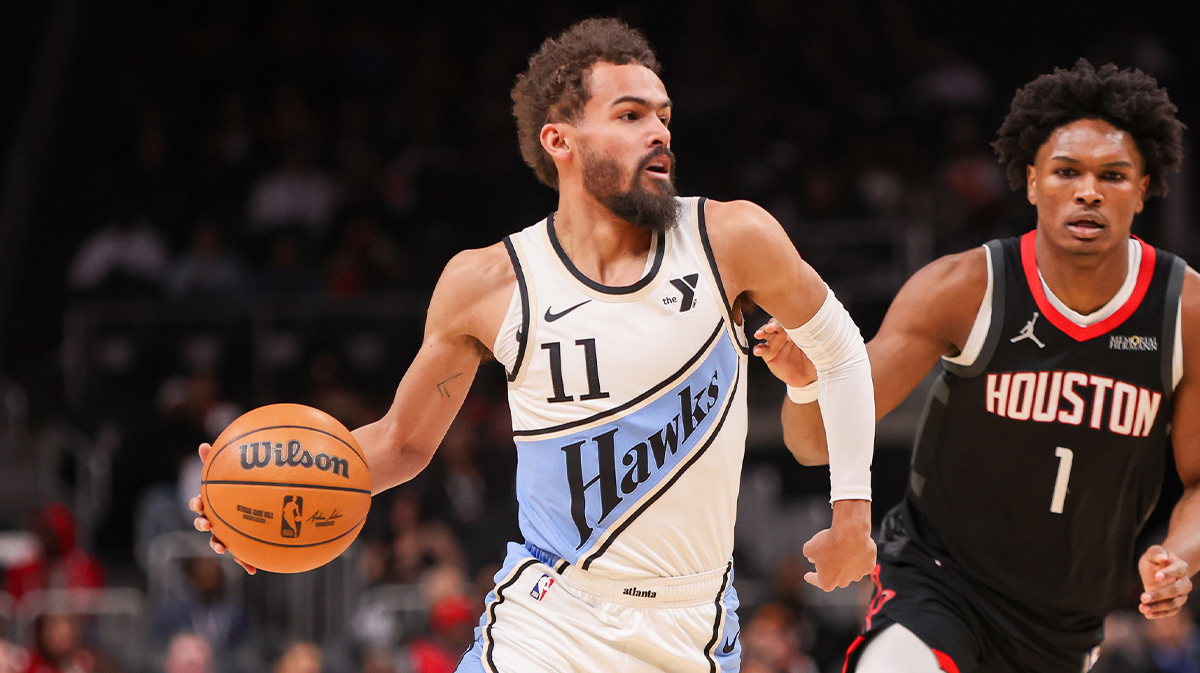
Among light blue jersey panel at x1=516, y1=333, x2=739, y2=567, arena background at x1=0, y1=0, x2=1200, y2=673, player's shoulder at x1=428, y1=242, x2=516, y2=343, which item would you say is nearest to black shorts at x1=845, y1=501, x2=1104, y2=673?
light blue jersey panel at x1=516, y1=333, x2=739, y2=567

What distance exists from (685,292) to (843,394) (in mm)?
552

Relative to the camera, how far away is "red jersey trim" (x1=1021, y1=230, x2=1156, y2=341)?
4.41 metres

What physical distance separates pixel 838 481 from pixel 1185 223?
8.08 m

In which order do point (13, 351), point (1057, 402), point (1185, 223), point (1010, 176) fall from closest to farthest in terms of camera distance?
point (1057, 402) < point (1010, 176) < point (1185, 223) < point (13, 351)

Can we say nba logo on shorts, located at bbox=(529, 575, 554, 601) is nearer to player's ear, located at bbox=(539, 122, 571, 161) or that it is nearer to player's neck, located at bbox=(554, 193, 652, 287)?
player's neck, located at bbox=(554, 193, 652, 287)

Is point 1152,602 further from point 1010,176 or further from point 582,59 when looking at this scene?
point 582,59

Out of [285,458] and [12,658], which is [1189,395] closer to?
[285,458]

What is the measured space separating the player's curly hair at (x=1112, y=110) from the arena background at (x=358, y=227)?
16.6ft

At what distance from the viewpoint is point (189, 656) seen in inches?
356

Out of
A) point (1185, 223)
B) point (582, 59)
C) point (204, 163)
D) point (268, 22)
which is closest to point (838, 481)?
point (582, 59)

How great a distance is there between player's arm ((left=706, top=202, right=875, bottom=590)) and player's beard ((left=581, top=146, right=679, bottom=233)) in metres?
0.15

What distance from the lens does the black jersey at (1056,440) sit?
14.4ft

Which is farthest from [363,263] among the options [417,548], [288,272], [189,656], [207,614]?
[189,656]

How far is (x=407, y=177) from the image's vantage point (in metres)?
13.9
